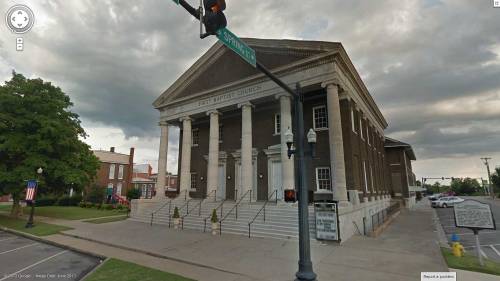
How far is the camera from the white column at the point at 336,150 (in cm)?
1501

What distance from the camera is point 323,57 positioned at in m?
16.4

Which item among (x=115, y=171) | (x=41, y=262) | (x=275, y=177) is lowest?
(x=41, y=262)

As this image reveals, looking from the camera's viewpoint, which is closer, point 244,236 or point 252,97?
point 244,236

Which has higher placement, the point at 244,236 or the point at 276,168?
the point at 276,168

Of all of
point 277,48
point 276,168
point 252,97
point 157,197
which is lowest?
point 157,197

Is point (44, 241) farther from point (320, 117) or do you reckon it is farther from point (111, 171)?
point (111, 171)

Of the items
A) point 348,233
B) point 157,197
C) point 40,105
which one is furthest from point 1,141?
point 348,233

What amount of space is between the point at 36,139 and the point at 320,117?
70.4 ft

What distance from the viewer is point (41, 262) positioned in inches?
388

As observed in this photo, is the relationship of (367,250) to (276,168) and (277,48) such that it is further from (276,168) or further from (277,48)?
(277,48)

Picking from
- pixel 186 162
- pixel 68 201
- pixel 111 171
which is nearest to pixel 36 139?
pixel 186 162

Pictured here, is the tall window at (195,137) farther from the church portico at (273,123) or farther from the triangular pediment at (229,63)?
the triangular pediment at (229,63)

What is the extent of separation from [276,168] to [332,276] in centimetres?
1280

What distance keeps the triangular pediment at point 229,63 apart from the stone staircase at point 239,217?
9374mm
